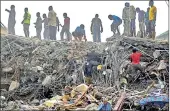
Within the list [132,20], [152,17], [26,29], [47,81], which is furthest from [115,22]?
[47,81]

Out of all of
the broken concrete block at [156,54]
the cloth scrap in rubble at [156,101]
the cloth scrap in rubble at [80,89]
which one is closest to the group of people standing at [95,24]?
the broken concrete block at [156,54]

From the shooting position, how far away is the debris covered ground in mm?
12570

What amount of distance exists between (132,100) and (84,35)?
638cm

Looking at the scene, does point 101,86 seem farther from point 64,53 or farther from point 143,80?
point 64,53

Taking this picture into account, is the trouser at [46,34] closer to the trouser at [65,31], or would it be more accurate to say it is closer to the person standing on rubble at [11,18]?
the trouser at [65,31]

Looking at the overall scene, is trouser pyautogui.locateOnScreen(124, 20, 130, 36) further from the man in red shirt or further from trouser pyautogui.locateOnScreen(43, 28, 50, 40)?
trouser pyautogui.locateOnScreen(43, 28, 50, 40)

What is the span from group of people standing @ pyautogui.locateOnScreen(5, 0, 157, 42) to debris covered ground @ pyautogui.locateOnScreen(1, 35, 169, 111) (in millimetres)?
1015

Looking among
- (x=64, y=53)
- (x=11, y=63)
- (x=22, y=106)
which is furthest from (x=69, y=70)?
(x=22, y=106)

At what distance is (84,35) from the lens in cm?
1820

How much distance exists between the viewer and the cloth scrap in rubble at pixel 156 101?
460 inches

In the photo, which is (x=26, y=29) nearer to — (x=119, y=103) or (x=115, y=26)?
(x=115, y=26)

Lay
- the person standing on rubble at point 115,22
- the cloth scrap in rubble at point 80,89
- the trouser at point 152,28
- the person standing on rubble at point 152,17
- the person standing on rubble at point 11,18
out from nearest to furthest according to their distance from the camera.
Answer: the cloth scrap in rubble at point 80,89 → the person standing on rubble at point 152,17 → the trouser at point 152,28 → the person standing on rubble at point 115,22 → the person standing on rubble at point 11,18

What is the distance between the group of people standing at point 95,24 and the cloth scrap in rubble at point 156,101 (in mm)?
5397

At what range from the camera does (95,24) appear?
18281mm
